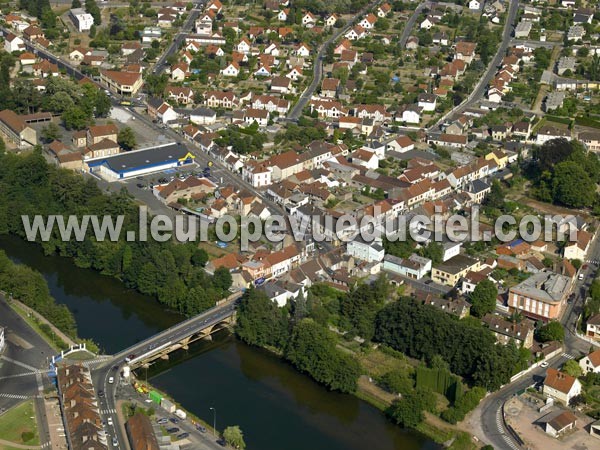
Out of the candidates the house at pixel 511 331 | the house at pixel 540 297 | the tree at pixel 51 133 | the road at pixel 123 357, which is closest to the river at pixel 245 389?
the road at pixel 123 357

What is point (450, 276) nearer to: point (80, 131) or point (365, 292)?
point (365, 292)

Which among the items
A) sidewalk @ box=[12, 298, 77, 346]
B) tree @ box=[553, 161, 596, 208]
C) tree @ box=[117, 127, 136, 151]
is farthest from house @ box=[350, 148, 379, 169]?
sidewalk @ box=[12, 298, 77, 346]

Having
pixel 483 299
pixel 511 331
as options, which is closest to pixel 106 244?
pixel 483 299

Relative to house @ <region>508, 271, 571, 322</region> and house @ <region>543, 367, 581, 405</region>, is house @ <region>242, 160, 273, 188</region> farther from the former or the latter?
house @ <region>543, 367, 581, 405</region>

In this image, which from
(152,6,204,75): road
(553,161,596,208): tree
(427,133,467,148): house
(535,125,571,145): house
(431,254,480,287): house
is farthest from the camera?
(152,6,204,75): road

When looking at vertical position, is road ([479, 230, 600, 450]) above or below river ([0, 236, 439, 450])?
above

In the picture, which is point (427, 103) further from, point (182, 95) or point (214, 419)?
point (214, 419)
